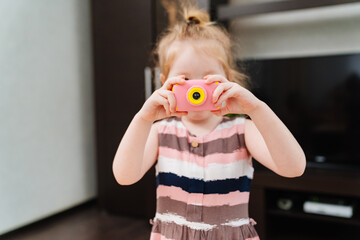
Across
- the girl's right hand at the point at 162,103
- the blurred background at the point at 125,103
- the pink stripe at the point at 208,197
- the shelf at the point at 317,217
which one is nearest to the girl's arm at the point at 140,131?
the girl's right hand at the point at 162,103

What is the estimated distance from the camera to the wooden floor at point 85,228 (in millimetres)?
2209

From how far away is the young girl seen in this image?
762 mm

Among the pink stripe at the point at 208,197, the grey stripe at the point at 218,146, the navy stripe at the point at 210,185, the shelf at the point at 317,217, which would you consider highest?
the grey stripe at the point at 218,146

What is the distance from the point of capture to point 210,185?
838 mm

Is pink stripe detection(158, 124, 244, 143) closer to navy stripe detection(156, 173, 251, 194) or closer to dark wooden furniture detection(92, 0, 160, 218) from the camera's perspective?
navy stripe detection(156, 173, 251, 194)

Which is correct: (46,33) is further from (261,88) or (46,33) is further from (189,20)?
(189,20)

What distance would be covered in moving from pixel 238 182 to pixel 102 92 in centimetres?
190

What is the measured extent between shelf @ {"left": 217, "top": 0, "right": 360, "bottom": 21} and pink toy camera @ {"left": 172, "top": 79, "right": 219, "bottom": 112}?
1631 millimetres

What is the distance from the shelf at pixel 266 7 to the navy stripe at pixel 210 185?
62.0 inches

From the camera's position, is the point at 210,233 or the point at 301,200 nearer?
the point at 210,233

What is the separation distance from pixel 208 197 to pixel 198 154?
0.34ft

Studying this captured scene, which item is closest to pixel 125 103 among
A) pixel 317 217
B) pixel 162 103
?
pixel 317 217

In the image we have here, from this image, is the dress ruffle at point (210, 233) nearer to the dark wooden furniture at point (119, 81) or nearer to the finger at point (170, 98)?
the finger at point (170, 98)

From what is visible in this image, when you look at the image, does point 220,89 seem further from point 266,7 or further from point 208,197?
point 266,7
